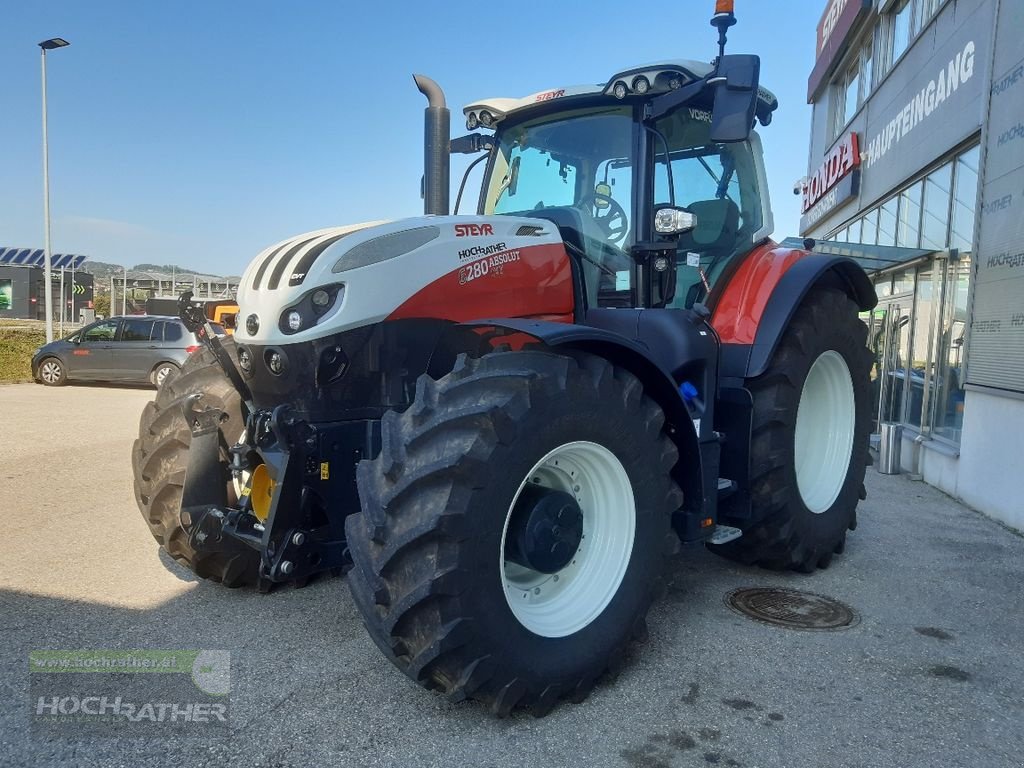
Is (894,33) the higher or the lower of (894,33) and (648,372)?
the higher

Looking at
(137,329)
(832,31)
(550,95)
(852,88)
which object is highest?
(832,31)

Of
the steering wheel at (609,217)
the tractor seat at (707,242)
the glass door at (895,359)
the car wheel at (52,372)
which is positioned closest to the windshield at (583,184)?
the steering wheel at (609,217)

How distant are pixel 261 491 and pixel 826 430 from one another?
343 centimetres

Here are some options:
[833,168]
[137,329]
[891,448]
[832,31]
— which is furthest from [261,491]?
[832,31]

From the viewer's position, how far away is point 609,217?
3.97m

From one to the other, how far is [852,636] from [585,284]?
209 cm

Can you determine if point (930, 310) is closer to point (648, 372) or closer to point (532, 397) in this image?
point (648, 372)

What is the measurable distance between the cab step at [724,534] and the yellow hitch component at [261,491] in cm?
206

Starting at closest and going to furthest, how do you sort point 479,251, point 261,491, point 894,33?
1. point 479,251
2. point 261,491
3. point 894,33

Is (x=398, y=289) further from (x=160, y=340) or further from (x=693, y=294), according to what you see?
(x=160, y=340)

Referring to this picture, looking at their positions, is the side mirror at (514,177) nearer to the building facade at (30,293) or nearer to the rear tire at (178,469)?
the rear tire at (178,469)

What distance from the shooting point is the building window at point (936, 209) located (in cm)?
877

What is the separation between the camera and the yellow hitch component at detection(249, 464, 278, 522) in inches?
Answer: 133

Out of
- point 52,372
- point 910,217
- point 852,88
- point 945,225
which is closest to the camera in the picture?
point 945,225
